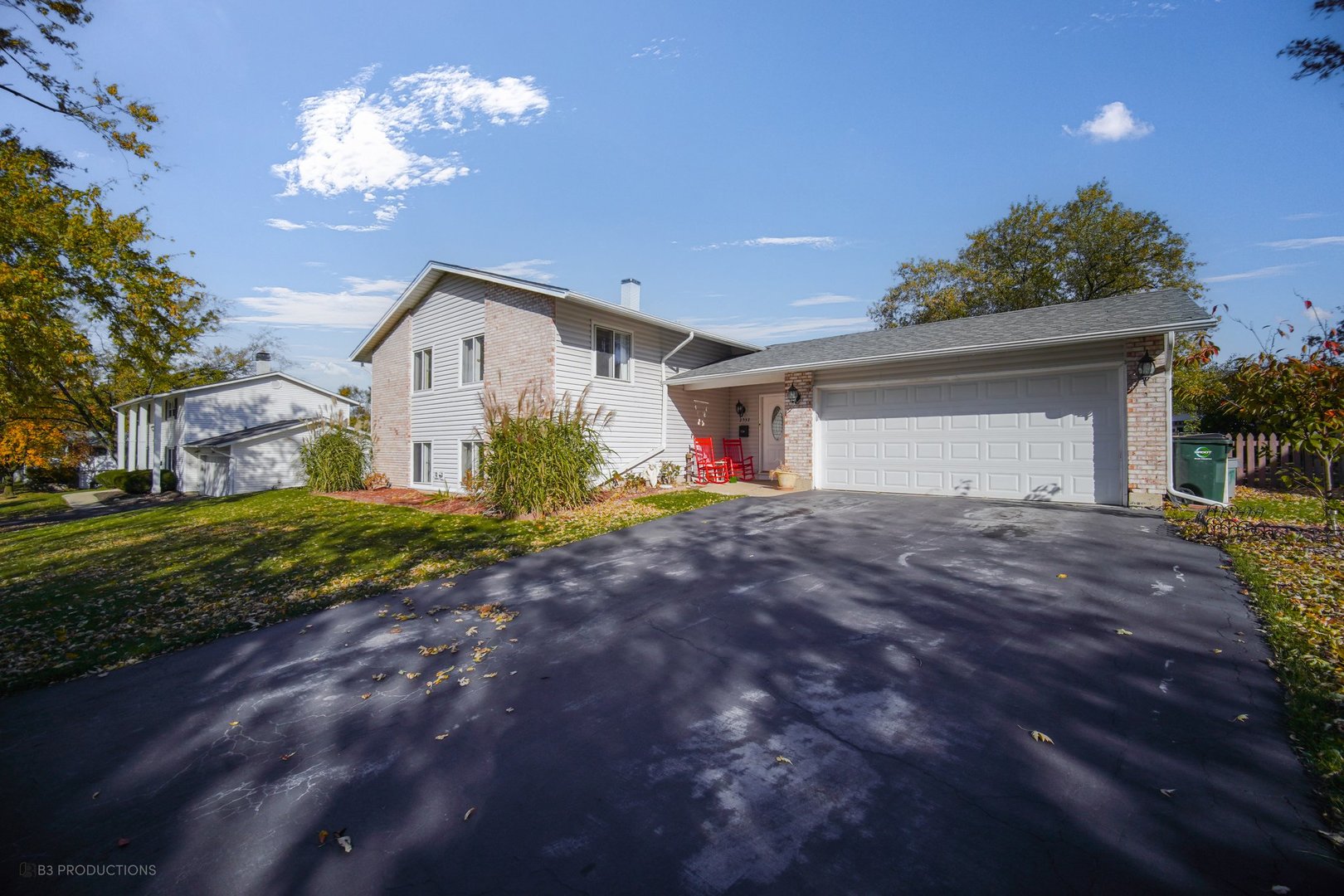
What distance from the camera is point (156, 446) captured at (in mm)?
23688

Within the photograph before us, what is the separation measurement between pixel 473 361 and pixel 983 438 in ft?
37.4

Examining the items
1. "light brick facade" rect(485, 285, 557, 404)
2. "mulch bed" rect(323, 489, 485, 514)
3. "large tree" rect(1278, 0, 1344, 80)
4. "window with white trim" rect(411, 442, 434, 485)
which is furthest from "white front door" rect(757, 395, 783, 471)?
"large tree" rect(1278, 0, 1344, 80)

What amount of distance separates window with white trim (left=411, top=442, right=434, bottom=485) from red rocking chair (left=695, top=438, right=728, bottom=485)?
7.18 m

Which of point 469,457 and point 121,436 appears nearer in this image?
point 469,457

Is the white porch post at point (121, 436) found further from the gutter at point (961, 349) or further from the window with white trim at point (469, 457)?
the gutter at point (961, 349)

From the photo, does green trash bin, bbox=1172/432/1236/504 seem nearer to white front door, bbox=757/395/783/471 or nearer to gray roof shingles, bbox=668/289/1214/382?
gray roof shingles, bbox=668/289/1214/382

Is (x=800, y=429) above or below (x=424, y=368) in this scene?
below

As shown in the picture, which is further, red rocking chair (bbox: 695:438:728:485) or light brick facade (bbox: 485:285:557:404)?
red rocking chair (bbox: 695:438:728:485)

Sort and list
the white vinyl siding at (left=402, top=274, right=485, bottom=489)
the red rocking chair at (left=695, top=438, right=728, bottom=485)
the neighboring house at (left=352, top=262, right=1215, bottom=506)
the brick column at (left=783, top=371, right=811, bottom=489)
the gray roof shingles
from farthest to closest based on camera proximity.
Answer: the red rocking chair at (left=695, top=438, right=728, bottom=485), the white vinyl siding at (left=402, top=274, right=485, bottom=489), the brick column at (left=783, top=371, right=811, bottom=489), the neighboring house at (left=352, top=262, right=1215, bottom=506), the gray roof shingles

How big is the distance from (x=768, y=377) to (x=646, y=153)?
618 cm

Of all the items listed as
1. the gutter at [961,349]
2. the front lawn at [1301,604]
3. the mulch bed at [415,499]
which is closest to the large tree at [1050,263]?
the gutter at [961,349]

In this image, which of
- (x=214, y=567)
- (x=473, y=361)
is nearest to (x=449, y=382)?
(x=473, y=361)

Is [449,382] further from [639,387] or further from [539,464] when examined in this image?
[539,464]

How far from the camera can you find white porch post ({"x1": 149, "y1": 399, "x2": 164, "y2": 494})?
23.0 metres
